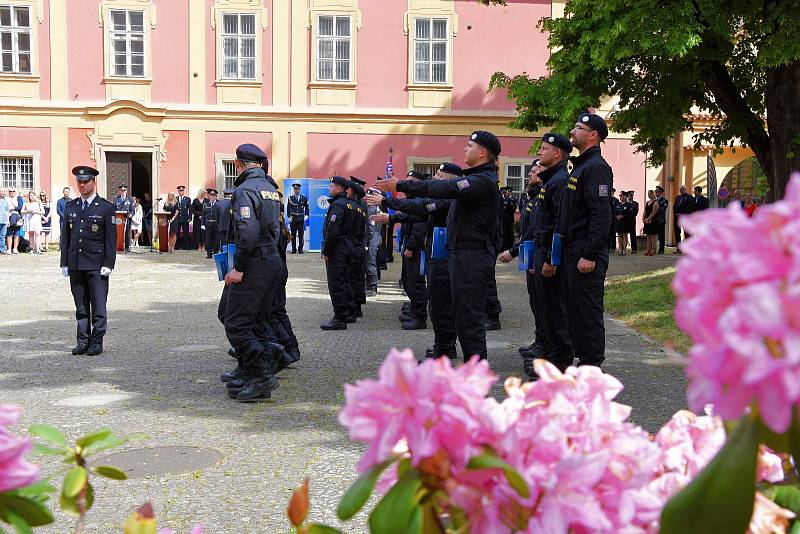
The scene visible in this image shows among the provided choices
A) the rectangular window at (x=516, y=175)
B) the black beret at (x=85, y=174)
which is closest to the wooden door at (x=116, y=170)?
the rectangular window at (x=516, y=175)

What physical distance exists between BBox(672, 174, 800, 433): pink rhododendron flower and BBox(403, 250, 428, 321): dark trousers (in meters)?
11.1

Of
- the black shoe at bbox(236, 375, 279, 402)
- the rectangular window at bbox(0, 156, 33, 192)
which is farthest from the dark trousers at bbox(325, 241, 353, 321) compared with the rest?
the rectangular window at bbox(0, 156, 33, 192)

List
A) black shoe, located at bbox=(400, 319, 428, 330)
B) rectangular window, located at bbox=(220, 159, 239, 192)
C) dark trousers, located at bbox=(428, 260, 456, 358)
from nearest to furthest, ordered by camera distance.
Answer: dark trousers, located at bbox=(428, 260, 456, 358), black shoe, located at bbox=(400, 319, 428, 330), rectangular window, located at bbox=(220, 159, 239, 192)

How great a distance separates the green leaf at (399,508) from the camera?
905 millimetres

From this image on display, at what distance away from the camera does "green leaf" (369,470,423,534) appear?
0.91 m

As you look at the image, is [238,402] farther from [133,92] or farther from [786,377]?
[133,92]

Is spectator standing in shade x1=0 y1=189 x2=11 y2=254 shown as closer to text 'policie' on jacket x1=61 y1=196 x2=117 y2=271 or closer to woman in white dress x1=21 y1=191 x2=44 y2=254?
woman in white dress x1=21 y1=191 x2=44 y2=254

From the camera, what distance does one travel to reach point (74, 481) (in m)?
1.36

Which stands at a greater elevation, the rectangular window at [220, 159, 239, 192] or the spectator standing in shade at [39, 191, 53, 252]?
the rectangular window at [220, 159, 239, 192]

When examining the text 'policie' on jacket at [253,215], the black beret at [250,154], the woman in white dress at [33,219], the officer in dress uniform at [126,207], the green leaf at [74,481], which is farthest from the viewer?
the officer in dress uniform at [126,207]

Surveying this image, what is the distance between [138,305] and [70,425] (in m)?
8.34

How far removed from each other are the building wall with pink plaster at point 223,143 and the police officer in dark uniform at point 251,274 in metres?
23.9

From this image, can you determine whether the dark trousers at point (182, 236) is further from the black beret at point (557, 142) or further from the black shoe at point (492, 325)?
the black beret at point (557, 142)

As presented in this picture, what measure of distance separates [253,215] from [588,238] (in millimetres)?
2493
